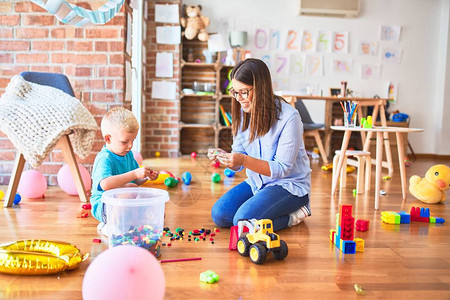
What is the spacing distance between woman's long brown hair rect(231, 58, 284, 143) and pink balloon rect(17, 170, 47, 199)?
1340 mm

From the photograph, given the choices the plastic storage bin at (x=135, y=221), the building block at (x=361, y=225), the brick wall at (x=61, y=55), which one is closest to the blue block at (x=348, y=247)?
the building block at (x=361, y=225)

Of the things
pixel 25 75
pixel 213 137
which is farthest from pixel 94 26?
pixel 213 137

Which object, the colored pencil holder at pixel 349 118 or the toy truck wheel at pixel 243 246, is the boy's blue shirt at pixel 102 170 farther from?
the colored pencil holder at pixel 349 118

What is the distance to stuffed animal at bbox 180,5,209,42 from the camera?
209 inches

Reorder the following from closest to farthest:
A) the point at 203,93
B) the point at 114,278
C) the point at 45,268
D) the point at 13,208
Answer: the point at 114,278, the point at 45,268, the point at 13,208, the point at 203,93

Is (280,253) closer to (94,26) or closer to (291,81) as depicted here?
(94,26)

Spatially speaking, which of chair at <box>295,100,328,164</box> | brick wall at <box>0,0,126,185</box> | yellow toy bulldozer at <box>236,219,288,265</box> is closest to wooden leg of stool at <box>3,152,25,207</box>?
brick wall at <box>0,0,126,185</box>

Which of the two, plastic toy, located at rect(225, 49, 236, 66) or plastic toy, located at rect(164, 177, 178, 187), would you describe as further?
plastic toy, located at rect(225, 49, 236, 66)

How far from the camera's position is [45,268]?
1329mm

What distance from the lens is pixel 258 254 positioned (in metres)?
1.49

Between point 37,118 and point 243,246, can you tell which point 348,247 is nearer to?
point 243,246

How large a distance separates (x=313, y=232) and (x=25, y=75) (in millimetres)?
1910

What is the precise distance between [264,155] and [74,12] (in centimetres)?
125

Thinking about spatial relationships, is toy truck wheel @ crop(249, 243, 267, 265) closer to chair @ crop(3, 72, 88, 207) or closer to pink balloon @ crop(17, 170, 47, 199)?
chair @ crop(3, 72, 88, 207)
